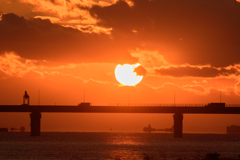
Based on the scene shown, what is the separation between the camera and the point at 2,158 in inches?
4508

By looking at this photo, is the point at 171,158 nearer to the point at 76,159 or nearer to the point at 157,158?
the point at 157,158

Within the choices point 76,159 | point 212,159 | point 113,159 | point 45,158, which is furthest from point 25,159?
point 212,159

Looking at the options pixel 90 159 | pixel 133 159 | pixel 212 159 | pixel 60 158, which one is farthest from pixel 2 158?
pixel 212 159

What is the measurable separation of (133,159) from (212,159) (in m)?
33.9

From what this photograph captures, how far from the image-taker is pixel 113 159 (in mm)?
112188

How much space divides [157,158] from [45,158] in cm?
2738

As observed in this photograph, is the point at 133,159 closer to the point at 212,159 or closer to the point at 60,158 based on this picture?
the point at 60,158

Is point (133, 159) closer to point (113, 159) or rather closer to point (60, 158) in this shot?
point (113, 159)

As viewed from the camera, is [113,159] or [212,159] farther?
[113,159]

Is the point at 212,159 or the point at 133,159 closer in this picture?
the point at 212,159

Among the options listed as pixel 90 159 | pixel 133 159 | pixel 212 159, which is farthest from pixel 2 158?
pixel 212 159

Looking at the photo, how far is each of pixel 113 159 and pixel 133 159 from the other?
15.9 ft

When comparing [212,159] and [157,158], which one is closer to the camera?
[212,159]

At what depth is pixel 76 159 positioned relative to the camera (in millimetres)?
113438
